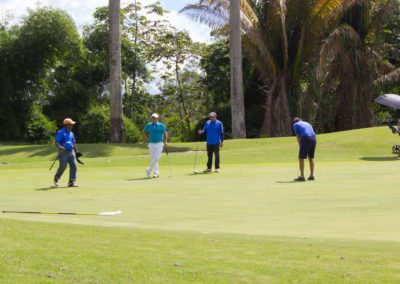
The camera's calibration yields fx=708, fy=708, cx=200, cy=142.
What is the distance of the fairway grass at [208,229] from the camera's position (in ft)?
22.7

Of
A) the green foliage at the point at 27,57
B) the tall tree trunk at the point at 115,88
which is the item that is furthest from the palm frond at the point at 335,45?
the green foliage at the point at 27,57

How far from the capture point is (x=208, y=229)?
1023 centimetres

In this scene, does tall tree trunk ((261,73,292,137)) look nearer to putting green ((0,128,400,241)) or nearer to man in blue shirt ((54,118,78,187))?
putting green ((0,128,400,241))

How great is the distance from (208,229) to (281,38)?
1294 inches

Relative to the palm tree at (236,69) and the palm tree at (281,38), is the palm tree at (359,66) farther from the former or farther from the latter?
the palm tree at (236,69)

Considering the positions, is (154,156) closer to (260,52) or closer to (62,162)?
(62,162)

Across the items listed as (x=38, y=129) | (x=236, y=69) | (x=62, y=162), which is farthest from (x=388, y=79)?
(x=62, y=162)

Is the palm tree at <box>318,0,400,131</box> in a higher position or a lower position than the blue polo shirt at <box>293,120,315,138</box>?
higher

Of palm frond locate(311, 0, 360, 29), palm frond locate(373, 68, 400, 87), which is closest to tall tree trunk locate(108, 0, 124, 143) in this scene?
palm frond locate(311, 0, 360, 29)

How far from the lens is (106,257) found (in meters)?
7.55

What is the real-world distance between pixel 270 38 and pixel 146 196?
28.6 metres

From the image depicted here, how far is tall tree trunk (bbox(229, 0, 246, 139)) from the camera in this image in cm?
3634

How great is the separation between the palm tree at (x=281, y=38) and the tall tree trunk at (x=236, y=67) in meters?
3.90

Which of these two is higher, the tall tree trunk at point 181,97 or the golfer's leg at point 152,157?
the tall tree trunk at point 181,97
